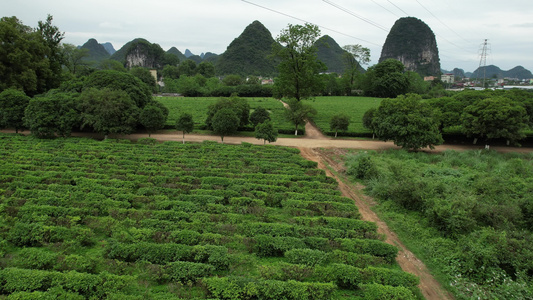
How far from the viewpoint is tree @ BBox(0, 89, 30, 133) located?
26.3 metres

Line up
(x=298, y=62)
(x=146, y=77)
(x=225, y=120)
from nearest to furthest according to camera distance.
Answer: (x=225, y=120) → (x=298, y=62) → (x=146, y=77)

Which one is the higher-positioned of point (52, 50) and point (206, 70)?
point (206, 70)

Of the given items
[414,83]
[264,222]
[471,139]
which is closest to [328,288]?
[264,222]

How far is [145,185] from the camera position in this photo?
49.4 ft

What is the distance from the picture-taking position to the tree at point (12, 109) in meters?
26.3

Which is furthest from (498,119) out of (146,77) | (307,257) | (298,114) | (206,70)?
(206,70)

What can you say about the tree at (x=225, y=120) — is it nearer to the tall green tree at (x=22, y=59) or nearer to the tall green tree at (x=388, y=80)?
the tall green tree at (x=22, y=59)

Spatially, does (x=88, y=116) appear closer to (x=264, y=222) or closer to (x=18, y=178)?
(x=18, y=178)

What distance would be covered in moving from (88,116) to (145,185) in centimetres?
1482

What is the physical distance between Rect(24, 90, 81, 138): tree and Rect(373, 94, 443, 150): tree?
94.4 ft

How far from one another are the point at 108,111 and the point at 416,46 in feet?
483

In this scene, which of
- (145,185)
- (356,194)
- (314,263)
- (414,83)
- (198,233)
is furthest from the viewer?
(414,83)

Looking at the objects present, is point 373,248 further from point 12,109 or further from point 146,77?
point 146,77

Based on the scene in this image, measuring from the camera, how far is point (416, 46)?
135m
